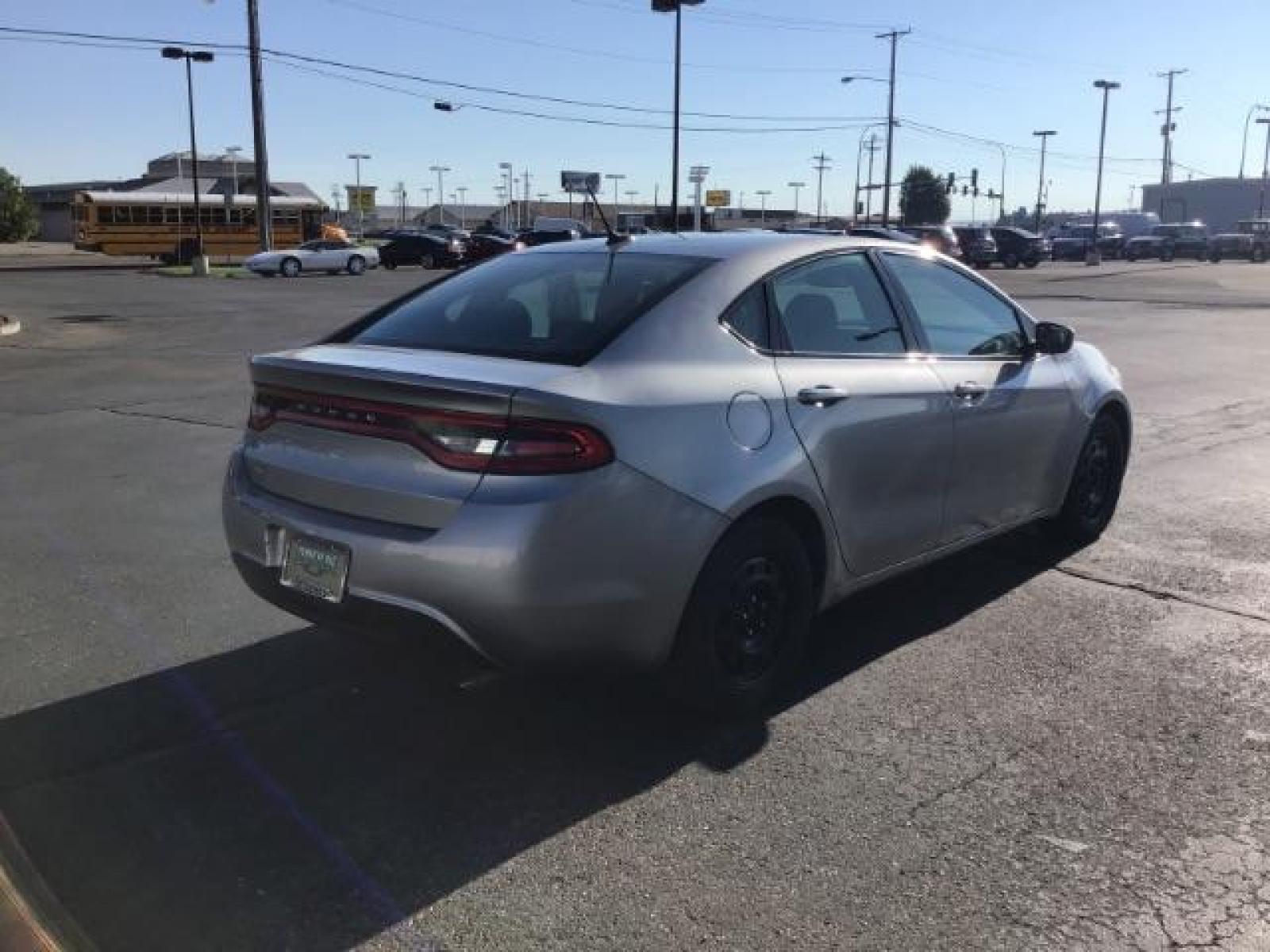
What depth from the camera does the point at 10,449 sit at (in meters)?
8.67

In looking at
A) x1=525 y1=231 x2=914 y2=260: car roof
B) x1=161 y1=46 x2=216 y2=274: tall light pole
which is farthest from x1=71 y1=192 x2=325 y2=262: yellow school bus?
x1=525 y1=231 x2=914 y2=260: car roof

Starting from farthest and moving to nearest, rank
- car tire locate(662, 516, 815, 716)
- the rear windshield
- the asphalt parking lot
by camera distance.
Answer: the rear windshield
car tire locate(662, 516, 815, 716)
the asphalt parking lot

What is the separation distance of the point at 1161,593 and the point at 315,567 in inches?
149

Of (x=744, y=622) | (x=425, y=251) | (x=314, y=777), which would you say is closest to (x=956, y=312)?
(x=744, y=622)

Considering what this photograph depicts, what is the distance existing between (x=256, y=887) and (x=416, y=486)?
1.13 m

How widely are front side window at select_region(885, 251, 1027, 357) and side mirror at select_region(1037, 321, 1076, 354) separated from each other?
72 millimetres

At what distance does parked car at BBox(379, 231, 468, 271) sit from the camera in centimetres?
4819

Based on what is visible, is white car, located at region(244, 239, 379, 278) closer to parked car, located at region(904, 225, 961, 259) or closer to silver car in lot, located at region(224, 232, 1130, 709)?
parked car, located at region(904, 225, 961, 259)

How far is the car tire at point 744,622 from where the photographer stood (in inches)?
142

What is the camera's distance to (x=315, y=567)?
11.7ft

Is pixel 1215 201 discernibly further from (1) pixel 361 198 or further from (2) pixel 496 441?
(2) pixel 496 441

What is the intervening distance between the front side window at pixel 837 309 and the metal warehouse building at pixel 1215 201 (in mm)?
120111

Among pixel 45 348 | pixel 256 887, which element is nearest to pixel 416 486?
pixel 256 887

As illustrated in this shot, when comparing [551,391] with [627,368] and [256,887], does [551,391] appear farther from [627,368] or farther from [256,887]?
[256,887]
